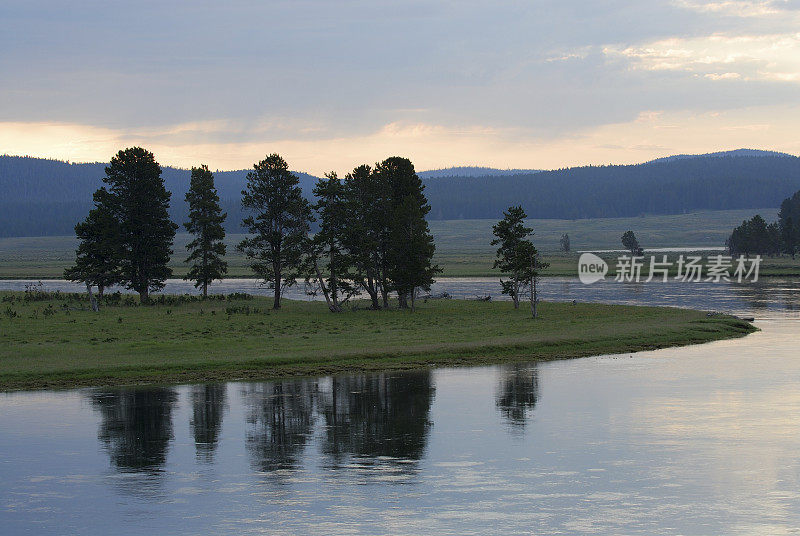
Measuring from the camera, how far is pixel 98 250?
68875 mm

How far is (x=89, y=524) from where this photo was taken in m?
16.8

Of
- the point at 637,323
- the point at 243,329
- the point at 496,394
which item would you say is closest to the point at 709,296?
the point at 637,323

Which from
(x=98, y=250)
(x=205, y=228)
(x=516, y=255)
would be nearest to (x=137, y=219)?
(x=205, y=228)

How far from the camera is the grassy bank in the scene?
37156 millimetres

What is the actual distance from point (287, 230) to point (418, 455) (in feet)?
167

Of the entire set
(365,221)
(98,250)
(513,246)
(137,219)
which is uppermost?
(137,219)

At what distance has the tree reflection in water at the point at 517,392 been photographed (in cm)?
2751

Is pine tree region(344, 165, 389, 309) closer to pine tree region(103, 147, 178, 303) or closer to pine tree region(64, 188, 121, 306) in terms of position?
pine tree region(103, 147, 178, 303)

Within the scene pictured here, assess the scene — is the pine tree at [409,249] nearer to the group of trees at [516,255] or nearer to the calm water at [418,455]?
the group of trees at [516,255]

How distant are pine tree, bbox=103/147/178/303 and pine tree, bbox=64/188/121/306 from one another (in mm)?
2028

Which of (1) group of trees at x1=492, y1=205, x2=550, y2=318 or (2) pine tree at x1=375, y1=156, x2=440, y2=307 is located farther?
(2) pine tree at x1=375, y1=156, x2=440, y2=307

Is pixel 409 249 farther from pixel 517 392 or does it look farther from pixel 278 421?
pixel 278 421

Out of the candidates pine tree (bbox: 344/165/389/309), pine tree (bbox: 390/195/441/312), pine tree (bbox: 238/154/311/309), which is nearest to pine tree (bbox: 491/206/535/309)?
pine tree (bbox: 390/195/441/312)

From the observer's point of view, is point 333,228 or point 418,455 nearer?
point 418,455
